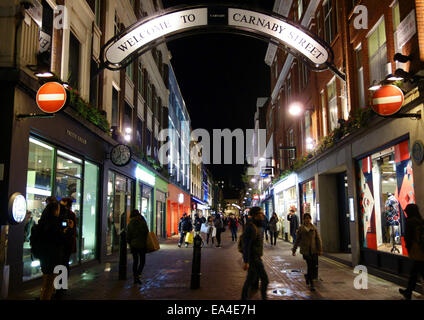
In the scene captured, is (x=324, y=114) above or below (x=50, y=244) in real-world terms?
above

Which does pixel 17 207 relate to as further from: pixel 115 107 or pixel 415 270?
pixel 115 107

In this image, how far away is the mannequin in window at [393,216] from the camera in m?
10.7

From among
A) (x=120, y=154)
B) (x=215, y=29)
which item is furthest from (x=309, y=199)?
(x=215, y=29)

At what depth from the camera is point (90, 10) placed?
14.6m

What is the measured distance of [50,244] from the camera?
23.5ft

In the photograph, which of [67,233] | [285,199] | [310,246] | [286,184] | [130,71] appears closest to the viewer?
[67,233]

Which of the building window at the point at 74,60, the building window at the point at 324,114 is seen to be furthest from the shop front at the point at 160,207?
the building window at the point at 74,60

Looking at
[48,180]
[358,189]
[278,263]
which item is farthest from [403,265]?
[48,180]

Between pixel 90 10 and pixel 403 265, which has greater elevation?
pixel 90 10

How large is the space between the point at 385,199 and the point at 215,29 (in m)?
7.23

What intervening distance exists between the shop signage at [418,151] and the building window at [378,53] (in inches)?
131

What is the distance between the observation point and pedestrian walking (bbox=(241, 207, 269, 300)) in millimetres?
7039
